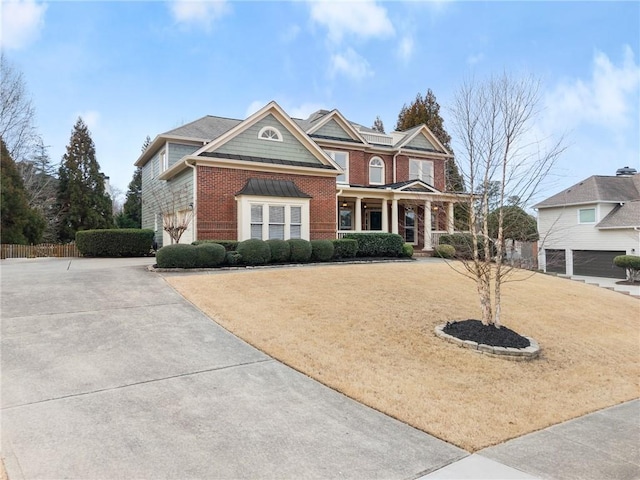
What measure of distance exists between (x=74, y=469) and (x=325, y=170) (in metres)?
14.9

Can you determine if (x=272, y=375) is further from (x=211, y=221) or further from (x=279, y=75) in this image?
(x=279, y=75)

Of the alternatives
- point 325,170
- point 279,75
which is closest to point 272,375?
point 325,170

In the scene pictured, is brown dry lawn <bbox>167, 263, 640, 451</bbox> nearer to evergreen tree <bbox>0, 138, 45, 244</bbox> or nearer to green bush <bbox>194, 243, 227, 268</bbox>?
green bush <bbox>194, 243, 227, 268</bbox>

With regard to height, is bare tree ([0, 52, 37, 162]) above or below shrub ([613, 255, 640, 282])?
above

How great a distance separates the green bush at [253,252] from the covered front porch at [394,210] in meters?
6.93

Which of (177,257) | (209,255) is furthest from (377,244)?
(177,257)

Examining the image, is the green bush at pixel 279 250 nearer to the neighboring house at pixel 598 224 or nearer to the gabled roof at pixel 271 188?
the gabled roof at pixel 271 188

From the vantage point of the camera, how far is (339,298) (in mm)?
9062

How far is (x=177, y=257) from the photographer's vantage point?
1198 centimetres

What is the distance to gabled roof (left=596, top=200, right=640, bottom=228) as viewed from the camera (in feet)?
78.3

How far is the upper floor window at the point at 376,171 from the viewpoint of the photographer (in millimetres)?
24228

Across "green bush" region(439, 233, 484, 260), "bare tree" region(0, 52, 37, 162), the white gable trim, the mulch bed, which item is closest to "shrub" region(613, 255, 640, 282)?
the white gable trim

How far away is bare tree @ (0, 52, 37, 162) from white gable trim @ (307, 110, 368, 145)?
1991cm

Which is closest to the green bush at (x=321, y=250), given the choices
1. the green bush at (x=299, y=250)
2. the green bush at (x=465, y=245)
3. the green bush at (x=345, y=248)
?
the green bush at (x=299, y=250)
